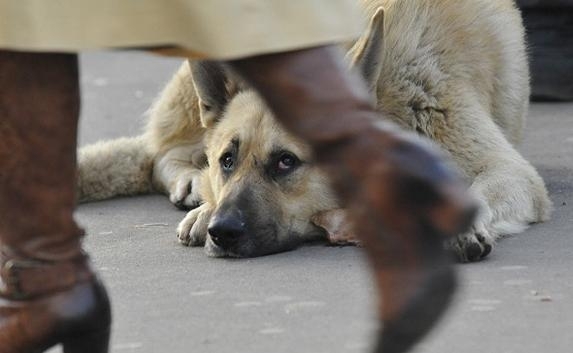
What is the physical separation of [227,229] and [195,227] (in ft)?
1.17

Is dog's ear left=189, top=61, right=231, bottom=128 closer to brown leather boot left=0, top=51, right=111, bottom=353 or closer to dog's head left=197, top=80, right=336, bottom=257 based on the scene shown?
dog's head left=197, top=80, right=336, bottom=257

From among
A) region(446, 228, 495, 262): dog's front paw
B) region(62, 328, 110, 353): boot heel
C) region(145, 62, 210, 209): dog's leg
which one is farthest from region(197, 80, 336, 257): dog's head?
region(62, 328, 110, 353): boot heel

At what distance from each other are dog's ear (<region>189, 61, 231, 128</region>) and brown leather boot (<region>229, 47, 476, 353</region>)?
3.02 metres

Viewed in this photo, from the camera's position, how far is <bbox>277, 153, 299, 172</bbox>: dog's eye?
16.5 ft

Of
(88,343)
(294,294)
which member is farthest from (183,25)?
(294,294)

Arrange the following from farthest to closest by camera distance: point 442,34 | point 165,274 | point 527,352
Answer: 1. point 442,34
2. point 165,274
3. point 527,352

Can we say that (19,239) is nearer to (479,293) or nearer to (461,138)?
(479,293)

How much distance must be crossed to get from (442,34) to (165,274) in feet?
5.55

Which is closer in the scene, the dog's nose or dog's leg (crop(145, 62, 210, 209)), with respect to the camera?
the dog's nose

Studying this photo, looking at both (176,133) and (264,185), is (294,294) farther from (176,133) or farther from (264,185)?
(176,133)

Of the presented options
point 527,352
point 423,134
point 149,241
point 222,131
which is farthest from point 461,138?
point 527,352

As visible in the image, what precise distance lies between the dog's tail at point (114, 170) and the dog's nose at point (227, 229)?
147 centimetres

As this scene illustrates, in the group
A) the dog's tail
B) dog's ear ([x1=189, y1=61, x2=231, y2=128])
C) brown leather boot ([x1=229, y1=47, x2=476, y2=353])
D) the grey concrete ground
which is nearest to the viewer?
brown leather boot ([x1=229, y1=47, x2=476, y2=353])

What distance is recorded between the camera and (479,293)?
4.10m
